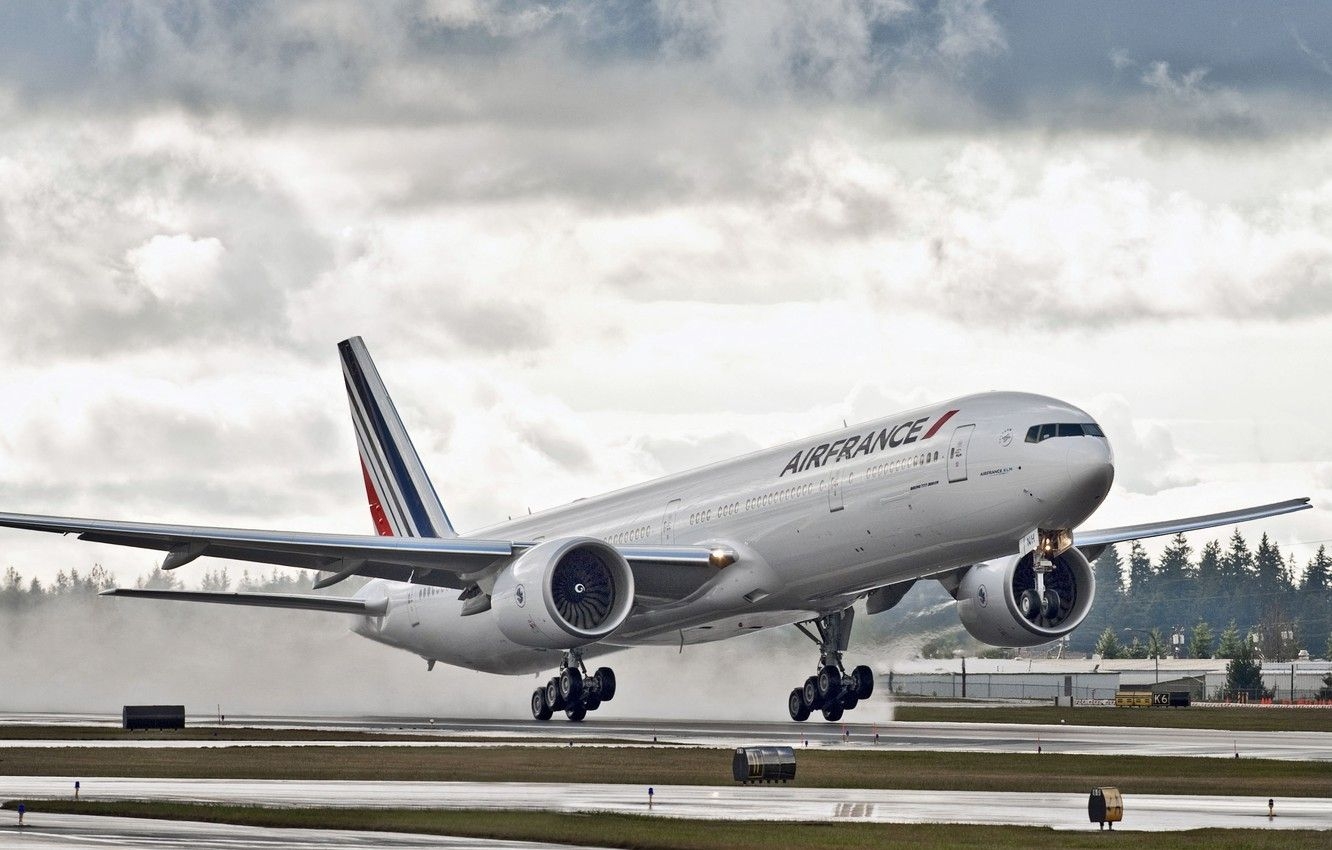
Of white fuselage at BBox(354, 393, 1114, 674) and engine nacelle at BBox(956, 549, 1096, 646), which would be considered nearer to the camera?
white fuselage at BBox(354, 393, 1114, 674)

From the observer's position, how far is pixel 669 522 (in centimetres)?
5594

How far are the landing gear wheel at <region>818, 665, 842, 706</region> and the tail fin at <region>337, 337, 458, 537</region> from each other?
61.0 feet

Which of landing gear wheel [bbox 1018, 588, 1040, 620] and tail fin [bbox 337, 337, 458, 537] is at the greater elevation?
tail fin [bbox 337, 337, 458, 537]

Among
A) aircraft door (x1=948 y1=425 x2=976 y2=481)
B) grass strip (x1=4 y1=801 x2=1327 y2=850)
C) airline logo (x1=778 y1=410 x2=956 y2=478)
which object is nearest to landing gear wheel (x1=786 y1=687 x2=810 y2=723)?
airline logo (x1=778 y1=410 x2=956 y2=478)

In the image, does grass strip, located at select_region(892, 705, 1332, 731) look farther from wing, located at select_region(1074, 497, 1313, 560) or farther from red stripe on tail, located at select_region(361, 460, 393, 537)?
red stripe on tail, located at select_region(361, 460, 393, 537)

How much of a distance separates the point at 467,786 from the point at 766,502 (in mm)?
20515

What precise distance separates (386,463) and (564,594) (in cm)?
2329

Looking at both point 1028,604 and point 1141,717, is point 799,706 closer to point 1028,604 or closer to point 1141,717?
point 1028,604

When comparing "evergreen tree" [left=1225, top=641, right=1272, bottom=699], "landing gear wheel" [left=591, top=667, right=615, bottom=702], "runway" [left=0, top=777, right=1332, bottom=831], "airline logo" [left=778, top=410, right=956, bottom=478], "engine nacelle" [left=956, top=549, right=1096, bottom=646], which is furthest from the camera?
"evergreen tree" [left=1225, top=641, right=1272, bottom=699]

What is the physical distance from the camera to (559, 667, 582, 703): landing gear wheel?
2156 inches

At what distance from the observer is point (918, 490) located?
148 ft

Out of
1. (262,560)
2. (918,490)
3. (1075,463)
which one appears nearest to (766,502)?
(918,490)

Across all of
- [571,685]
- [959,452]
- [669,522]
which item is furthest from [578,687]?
[959,452]

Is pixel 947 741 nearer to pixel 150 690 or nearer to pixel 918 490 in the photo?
pixel 918 490
